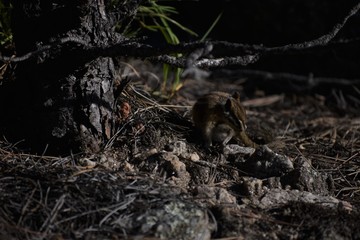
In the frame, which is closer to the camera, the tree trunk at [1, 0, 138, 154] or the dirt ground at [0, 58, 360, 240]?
the dirt ground at [0, 58, 360, 240]

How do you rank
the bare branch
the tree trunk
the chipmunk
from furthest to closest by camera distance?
the chipmunk < the tree trunk < the bare branch

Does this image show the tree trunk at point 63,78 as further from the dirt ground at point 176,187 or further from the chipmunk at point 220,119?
the chipmunk at point 220,119

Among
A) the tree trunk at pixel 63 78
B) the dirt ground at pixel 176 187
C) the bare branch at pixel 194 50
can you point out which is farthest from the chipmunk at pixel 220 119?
the bare branch at pixel 194 50

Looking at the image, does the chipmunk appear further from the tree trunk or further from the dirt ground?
the tree trunk

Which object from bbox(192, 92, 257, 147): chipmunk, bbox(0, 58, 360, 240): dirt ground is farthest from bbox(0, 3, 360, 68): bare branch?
bbox(192, 92, 257, 147): chipmunk

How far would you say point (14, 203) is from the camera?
9.29 feet

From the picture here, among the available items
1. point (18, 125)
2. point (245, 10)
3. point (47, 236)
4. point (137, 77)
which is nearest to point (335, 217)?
point (47, 236)

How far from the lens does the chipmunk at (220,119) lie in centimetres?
421

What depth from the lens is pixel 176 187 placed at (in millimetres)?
3172

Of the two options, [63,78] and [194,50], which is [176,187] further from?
[63,78]

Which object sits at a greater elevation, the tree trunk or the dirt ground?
the tree trunk

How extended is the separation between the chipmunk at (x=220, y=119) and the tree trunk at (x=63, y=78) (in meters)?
0.90

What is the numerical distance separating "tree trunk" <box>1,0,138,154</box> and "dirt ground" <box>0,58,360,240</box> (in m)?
0.12

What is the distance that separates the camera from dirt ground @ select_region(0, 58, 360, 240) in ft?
9.15
